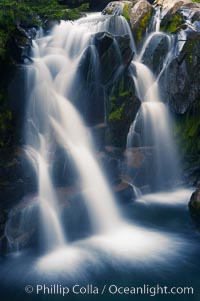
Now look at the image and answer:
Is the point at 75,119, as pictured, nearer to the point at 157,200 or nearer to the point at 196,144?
the point at 157,200

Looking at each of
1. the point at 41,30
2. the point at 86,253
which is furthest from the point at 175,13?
the point at 86,253

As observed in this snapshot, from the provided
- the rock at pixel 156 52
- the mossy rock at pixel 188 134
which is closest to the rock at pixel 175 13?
the rock at pixel 156 52

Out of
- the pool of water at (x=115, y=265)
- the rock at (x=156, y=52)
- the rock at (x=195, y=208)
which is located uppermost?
the rock at (x=156, y=52)

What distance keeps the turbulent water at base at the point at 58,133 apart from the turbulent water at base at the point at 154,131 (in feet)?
7.38

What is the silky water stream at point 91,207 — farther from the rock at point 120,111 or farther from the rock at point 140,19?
the rock at point 120,111

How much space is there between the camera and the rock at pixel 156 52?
13938 mm

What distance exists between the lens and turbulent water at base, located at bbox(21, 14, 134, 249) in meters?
9.38

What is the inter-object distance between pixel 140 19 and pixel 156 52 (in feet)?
6.40

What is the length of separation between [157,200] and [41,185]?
4.12 meters

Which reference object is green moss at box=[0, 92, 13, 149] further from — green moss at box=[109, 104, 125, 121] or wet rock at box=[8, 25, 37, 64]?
green moss at box=[109, 104, 125, 121]

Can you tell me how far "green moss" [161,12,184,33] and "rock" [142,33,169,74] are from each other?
0.55 m

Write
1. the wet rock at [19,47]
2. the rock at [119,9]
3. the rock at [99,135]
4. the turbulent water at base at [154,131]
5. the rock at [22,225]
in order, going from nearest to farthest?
the rock at [22,225] → the wet rock at [19,47] → the rock at [99,135] → the turbulent water at base at [154,131] → the rock at [119,9]

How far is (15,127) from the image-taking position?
9852mm

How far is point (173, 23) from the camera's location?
14.7 meters
